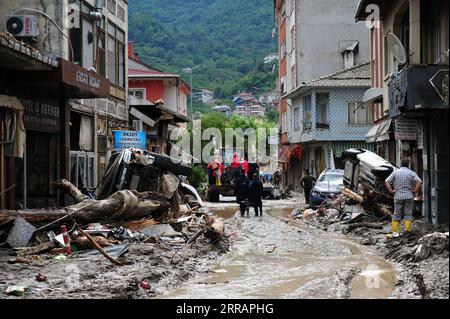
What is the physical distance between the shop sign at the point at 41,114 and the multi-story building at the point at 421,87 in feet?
31.5

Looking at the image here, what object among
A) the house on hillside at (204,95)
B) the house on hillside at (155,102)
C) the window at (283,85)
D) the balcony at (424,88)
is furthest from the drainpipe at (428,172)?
the house on hillside at (204,95)

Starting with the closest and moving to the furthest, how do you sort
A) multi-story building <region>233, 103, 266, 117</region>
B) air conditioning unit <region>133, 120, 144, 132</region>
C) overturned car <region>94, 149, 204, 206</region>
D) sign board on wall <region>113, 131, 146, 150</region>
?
overturned car <region>94, 149, 204, 206</region> → sign board on wall <region>113, 131, 146, 150</region> → air conditioning unit <region>133, 120, 144, 132</region> → multi-story building <region>233, 103, 266, 117</region>

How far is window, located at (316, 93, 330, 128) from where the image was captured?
150 ft

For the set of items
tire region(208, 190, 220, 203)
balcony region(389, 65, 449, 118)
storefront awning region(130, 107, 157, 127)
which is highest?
storefront awning region(130, 107, 157, 127)

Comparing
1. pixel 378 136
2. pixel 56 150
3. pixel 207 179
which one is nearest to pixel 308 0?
pixel 207 179

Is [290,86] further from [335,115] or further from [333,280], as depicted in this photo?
[333,280]

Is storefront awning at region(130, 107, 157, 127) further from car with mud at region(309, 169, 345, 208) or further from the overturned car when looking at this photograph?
the overturned car

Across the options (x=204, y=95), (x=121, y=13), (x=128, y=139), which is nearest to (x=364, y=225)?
(x=128, y=139)

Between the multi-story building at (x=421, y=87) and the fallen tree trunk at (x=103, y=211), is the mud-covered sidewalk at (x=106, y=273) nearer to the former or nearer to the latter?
the fallen tree trunk at (x=103, y=211)

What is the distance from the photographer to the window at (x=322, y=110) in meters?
45.8

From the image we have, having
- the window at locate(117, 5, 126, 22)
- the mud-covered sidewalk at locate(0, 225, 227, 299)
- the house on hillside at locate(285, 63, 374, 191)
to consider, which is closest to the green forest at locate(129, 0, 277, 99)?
A: the house on hillside at locate(285, 63, 374, 191)

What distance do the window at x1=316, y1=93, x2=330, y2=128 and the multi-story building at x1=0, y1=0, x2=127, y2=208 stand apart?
20494mm

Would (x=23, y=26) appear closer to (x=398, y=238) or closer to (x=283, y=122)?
(x=398, y=238)

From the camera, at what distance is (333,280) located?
11781 mm
